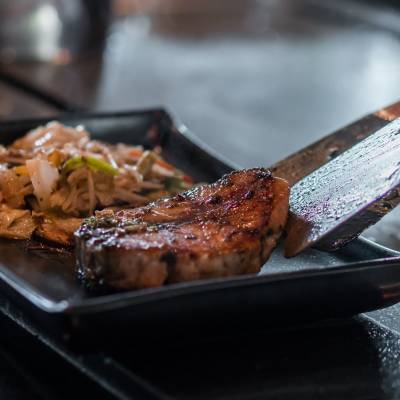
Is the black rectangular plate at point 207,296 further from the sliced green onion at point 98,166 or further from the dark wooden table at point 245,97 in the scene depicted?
the sliced green onion at point 98,166

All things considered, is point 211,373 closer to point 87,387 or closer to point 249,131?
point 87,387

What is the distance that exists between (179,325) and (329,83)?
433 centimetres

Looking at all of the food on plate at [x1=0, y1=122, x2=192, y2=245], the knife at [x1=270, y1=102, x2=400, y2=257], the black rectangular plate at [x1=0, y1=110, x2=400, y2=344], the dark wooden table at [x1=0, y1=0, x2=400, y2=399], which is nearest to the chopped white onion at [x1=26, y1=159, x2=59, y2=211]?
the food on plate at [x1=0, y1=122, x2=192, y2=245]

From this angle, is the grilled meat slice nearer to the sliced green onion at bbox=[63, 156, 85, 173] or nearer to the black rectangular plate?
the black rectangular plate

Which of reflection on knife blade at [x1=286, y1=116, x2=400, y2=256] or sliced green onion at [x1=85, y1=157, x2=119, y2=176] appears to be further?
sliced green onion at [x1=85, y1=157, x2=119, y2=176]

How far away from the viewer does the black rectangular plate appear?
6.31ft

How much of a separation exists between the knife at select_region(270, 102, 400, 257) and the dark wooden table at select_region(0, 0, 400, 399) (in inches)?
11.3

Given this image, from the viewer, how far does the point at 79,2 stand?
5949mm

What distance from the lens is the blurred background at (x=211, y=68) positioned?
5.08 m

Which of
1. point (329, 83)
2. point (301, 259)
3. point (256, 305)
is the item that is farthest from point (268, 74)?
point (256, 305)

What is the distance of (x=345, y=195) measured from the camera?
2.32 metres

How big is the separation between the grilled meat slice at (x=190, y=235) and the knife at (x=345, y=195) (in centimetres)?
8

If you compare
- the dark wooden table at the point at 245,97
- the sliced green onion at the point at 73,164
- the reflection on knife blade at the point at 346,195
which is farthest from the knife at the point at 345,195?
the sliced green onion at the point at 73,164

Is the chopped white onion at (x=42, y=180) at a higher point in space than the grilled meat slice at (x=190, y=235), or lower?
lower
